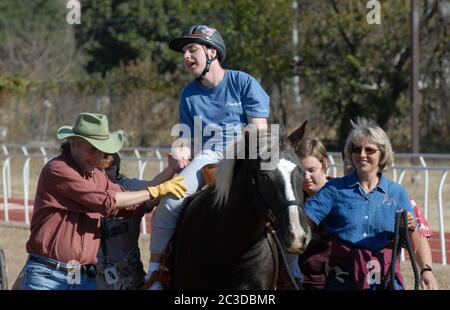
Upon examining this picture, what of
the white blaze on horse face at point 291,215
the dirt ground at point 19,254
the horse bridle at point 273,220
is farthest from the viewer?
the dirt ground at point 19,254

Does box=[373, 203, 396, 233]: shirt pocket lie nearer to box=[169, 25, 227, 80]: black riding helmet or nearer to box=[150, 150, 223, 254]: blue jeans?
box=[150, 150, 223, 254]: blue jeans

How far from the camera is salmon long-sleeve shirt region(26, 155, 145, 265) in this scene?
5.43 metres

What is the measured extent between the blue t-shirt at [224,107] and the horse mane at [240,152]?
56cm

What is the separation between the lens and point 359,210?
5.42 meters

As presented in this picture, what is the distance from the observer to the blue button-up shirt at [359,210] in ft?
17.8

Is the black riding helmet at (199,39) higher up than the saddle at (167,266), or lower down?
higher up

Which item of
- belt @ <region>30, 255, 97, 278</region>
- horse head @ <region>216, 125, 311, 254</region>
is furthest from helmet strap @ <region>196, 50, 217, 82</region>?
belt @ <region>30, 255, 97, 278</region>

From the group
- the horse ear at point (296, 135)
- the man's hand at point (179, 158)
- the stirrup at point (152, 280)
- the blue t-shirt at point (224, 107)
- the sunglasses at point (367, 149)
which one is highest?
the blue t-shirt at point (224, 107)

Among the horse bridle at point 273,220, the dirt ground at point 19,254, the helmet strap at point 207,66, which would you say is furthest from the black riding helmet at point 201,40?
the dirt ground at point 19,254

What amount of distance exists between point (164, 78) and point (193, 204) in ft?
91.6

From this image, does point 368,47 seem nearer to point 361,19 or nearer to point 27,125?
point 361,19

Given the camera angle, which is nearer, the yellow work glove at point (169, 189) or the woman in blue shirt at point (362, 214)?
the woman in blue shirt at point (362, 214)

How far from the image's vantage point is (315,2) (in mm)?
27500

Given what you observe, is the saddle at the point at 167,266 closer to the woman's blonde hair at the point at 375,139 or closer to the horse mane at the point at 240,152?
the horse mane at the point at 240,152
